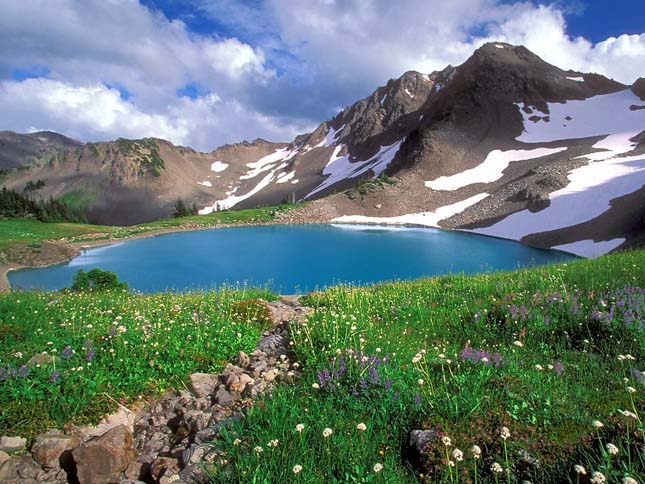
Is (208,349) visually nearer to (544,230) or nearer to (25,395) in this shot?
(25,395)

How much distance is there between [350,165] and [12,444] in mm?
171406

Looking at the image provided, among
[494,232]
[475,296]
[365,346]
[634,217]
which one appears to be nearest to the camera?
[365,346]

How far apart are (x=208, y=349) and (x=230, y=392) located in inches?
74.2

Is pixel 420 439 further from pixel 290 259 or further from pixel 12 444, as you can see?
pixel 290 259

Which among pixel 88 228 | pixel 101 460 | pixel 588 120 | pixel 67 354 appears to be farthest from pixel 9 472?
pixel 588 120

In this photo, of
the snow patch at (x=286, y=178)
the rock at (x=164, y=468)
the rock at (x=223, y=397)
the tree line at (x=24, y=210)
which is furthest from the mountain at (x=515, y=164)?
the tree line at (x=24, y=210)

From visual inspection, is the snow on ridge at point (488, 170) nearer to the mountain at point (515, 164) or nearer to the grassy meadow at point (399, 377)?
the mountain at point (515, 164)

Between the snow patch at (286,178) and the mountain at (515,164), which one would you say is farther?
the snow patch at (286,178)

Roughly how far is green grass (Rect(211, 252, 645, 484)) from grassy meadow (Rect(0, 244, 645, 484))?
0.02m

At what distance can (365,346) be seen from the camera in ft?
21.4

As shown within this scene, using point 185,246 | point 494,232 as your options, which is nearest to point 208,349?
point 185,246

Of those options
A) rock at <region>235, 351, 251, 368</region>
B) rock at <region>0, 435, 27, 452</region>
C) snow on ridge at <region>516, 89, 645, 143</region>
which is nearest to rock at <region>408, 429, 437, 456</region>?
rock at <region>235, 351, 251, 368</region>

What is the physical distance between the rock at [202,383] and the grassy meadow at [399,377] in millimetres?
388

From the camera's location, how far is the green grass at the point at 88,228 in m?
61.7
